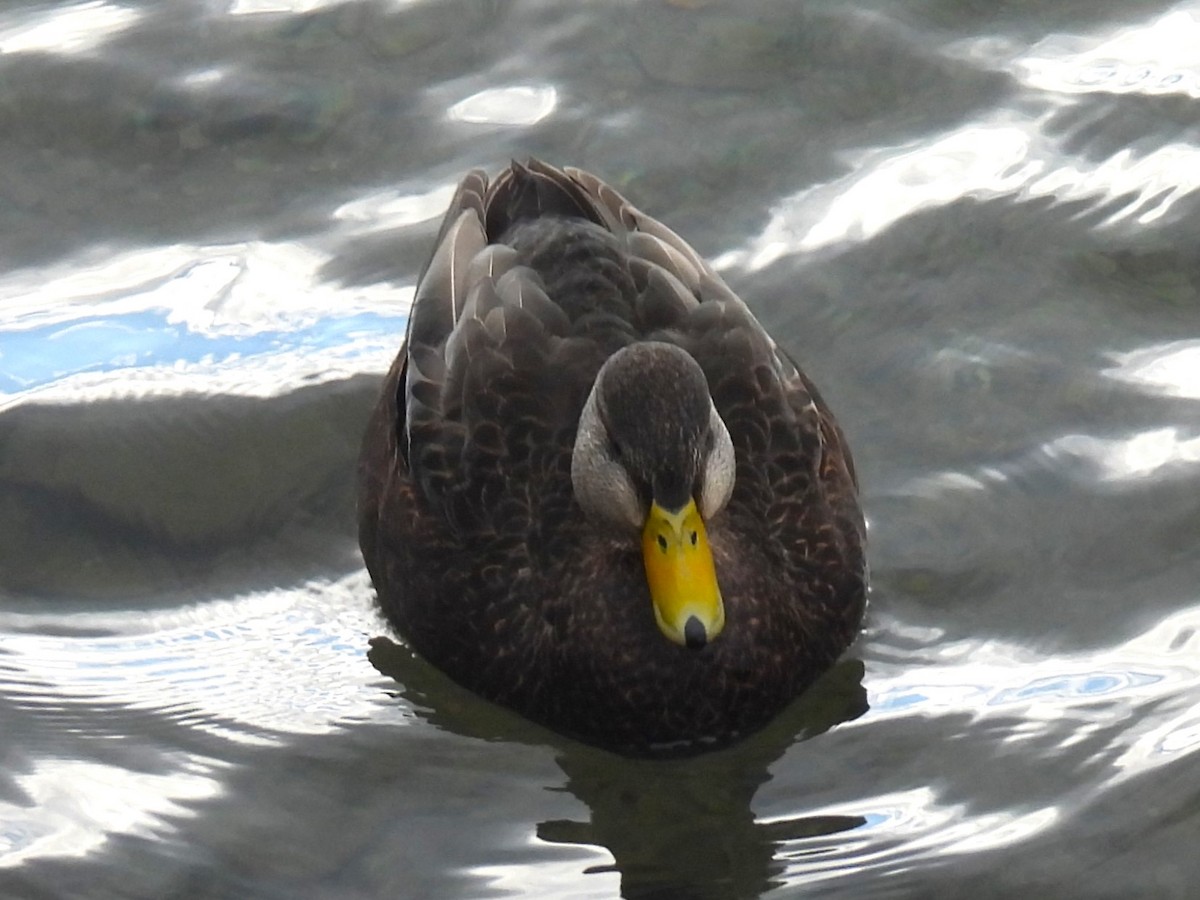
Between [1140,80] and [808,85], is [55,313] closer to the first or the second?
[808,85]

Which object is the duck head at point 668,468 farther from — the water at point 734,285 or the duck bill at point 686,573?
→ the water at point 734,285

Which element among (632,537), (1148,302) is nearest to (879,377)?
(1148,302)

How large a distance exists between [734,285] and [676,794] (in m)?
2.23

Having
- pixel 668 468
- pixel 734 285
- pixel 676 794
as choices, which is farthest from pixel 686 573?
pixel 734 285

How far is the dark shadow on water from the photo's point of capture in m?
5.32

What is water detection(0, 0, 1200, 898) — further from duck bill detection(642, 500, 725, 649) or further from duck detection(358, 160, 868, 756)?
duck bill detection(642, 500, 725, 649)

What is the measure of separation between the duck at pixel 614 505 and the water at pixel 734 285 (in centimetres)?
16

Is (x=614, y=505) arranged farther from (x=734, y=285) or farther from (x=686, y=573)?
(x=734, y=285)

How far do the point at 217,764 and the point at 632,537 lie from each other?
3.96 ft

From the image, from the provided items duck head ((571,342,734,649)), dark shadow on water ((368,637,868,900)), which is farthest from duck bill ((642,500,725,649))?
dark shadow on water ((368,637,868,900))

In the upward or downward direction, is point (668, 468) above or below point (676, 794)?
above

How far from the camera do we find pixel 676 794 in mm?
5586

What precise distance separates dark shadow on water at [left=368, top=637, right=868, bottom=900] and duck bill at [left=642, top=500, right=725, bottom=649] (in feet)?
1.31

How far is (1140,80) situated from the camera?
26.4 feet
